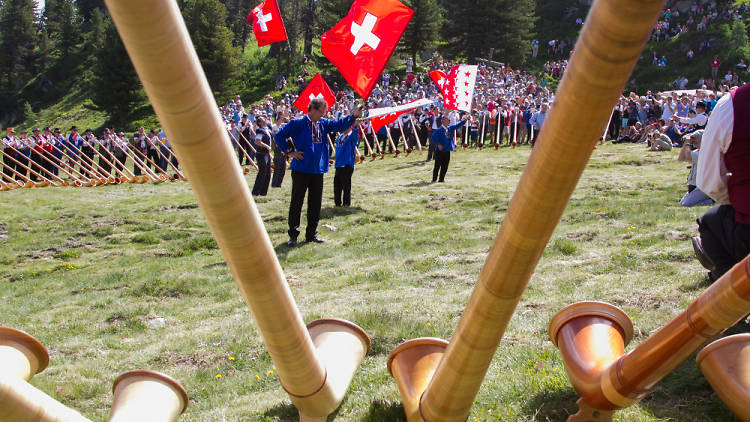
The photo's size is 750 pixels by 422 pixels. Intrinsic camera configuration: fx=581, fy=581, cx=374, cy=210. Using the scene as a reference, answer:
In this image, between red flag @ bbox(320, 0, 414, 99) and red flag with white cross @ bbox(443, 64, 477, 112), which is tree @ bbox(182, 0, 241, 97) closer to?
red flag with white cross @ bbox(443, 64, 477, 112)

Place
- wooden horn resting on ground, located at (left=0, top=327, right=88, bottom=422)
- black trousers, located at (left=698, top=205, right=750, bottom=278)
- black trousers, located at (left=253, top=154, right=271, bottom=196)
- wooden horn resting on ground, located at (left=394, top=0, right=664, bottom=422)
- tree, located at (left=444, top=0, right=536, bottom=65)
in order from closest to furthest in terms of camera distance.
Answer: wooden horn resting on ground, located at (left=394, top=0, right=664, bottom=422), wooden horn resting on ground, located at (left=0, top=327, right=88, bottom=422), black trousers, located at (left=698, top=205, right=750, bottom=278), black trousers, located at (left=253, top=154, right=271, bottom=196), tree, located at (left=444, top=0, right=536, bottom=65)

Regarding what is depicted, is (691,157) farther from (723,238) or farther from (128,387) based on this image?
(128,387)

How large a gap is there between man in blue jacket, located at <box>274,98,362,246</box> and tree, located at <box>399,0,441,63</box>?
4684 centimetres

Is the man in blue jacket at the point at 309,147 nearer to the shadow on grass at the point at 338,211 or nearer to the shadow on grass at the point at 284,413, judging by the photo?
the shadow on grass at the point at 338,211

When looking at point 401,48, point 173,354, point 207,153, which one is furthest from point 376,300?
point 401,48

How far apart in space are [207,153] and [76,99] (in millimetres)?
71369

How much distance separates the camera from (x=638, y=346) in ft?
7.11

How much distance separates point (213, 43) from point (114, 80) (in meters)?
9.41

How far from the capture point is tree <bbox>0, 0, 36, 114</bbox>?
68438mm

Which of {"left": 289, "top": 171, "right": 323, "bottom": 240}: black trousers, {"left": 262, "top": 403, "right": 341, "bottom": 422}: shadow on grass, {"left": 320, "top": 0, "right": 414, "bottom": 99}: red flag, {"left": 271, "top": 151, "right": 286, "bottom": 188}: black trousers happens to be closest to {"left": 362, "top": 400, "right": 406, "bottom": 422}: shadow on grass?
{"left": 262, "top": 403, "right": 341, "bottom": 422}: shadow on grass

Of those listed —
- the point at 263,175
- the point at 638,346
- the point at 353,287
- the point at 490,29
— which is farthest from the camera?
the point at 490,29

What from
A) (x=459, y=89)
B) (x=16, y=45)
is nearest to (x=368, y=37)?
(x=459, y=89)

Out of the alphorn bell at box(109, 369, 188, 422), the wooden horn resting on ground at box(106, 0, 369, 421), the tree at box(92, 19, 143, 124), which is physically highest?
the wooden horn resting on ground at box(106, 0, 369, 421)

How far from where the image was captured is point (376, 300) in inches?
225
